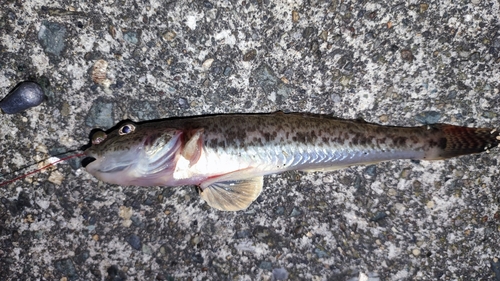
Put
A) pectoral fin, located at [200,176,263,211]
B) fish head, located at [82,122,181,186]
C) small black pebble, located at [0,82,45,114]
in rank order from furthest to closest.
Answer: pectoral fin, located at [200,176,263,211]
small black pebble, located at [0,82,45,114]
fish head, located at [82,122,181,186]

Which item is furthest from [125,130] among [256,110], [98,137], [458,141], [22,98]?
[458,141]

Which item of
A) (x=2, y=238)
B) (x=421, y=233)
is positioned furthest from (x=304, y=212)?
(x=2, y=238)

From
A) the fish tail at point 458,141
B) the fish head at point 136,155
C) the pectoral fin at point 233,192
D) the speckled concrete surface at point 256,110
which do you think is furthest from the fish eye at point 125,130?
the fish tail at point 458,141

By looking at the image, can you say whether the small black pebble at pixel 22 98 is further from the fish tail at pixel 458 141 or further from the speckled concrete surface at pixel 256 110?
the fish tail at pixel 458 141

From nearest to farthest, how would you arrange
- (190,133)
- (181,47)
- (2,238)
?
1. (190,133)
2. (181,47)
3. (2,238)

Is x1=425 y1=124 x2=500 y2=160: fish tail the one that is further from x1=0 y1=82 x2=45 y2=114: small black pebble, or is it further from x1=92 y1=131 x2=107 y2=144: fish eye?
x1=0 y1=82 x2=45 y2=114: small black pebble

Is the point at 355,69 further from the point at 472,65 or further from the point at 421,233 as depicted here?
the point at 421,233

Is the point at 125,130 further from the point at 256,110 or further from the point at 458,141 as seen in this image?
the point at 458,141

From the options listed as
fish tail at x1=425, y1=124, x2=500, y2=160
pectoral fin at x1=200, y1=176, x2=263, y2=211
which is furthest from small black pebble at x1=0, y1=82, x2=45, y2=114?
fish tail at x1=425, y1=124, x2=500, y2=160
